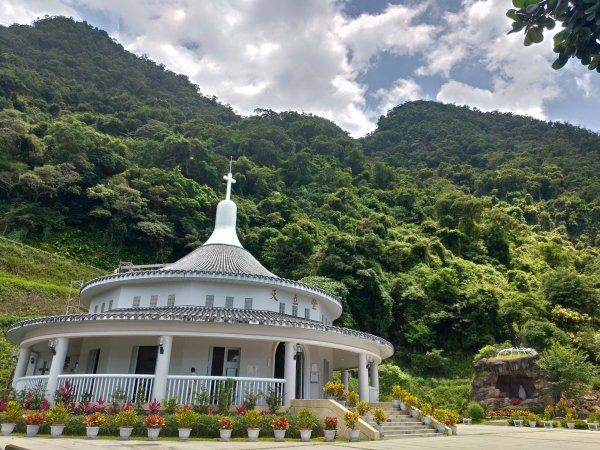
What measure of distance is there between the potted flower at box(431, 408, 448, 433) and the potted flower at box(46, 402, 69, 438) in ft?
38.9

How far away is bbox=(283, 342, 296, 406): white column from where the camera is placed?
46.2 ft

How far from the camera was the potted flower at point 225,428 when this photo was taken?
11586 millimetres

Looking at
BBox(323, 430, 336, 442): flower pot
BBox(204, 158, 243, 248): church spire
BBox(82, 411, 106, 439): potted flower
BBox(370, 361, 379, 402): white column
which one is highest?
BBox(204, 158, 243, 248): church spire

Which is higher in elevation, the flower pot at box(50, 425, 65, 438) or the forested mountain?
the forested mountain

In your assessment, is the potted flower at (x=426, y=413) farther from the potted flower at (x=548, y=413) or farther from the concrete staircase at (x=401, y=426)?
the potted flower at (x=548, y=413)

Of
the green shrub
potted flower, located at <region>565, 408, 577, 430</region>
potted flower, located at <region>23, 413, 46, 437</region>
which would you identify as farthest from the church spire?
potted flower, located at <region>565, 408, 577, 430</region>

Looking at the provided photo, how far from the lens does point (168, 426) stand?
11.7 meters

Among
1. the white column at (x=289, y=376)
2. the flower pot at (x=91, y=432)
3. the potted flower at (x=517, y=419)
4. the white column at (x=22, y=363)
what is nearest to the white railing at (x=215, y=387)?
the white column at (x=289, y=376)

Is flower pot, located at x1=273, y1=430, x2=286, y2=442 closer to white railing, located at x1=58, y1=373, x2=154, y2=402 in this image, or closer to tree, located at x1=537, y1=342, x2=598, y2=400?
white railing, located at x1=58, y1=373, x2=154, y2=402

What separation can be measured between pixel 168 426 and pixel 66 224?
134 feet

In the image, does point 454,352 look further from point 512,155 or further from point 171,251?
point 512,155

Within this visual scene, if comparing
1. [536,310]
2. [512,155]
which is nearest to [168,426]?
[536,310]

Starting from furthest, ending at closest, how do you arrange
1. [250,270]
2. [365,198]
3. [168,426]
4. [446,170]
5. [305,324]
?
[446,170] < [365,198] < [250,270] < [305,324] < [168,426]

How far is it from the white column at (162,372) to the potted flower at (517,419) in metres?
18.8
